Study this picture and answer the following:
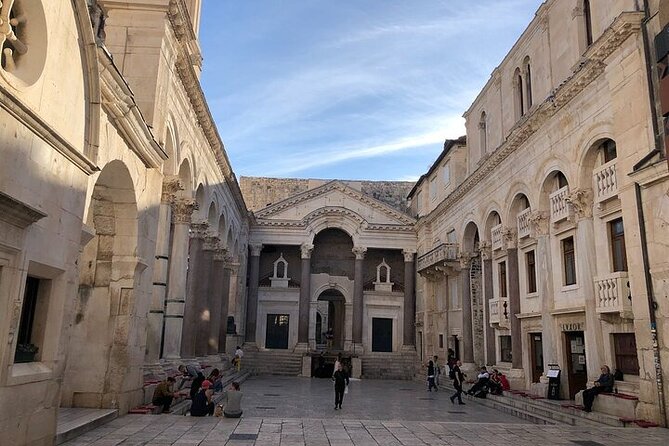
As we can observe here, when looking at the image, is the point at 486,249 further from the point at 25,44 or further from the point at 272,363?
the point at 25,44

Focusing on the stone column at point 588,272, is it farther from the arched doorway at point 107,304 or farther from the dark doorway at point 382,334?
the dark doorway at point 382,334

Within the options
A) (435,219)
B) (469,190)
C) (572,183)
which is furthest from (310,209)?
(572,183)

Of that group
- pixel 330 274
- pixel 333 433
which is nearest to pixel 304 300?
pixel 330 274

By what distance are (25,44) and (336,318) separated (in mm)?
38400

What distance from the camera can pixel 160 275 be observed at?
15.4m

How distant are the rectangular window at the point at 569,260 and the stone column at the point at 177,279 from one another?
1247 cm

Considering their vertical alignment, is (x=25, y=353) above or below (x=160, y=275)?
below

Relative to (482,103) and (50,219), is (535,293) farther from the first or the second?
(50,219)

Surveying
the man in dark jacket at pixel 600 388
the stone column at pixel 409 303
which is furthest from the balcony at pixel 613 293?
the stone column at pixel 409 303

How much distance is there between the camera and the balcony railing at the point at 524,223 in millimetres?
20000

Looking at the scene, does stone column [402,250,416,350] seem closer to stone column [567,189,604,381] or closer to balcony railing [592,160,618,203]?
stone column [567,189,604,381]

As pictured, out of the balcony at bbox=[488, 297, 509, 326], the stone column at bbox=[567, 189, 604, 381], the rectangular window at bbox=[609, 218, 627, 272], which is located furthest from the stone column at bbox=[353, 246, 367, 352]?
the rectangular window at bbox=[609, 218, 627, 272]

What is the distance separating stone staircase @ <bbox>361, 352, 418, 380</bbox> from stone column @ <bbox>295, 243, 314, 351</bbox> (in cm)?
400

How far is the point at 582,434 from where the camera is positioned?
11.6 m
